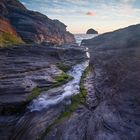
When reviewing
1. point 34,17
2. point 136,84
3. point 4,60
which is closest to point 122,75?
point 136,84

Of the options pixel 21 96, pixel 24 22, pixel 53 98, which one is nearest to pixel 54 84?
pixel 53 98

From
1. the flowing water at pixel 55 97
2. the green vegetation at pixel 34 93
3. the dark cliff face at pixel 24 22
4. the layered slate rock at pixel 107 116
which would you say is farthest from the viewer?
the dark cliff face at pixel 24 22

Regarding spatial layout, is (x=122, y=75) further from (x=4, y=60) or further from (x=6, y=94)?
(x=4, y=60)

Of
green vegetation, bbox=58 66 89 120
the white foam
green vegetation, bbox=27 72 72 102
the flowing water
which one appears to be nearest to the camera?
green vegetation, bbox=58 66 89 120

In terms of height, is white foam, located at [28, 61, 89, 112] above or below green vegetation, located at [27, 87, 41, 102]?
below

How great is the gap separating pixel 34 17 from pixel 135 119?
103 metres

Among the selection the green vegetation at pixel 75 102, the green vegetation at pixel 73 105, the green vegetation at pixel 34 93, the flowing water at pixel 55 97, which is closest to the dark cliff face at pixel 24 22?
the flowing water at pixel 55 97

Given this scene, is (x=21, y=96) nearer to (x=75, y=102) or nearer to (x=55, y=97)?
(x=55, y=97)

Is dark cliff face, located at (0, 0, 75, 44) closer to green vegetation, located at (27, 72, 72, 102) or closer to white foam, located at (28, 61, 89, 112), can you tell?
green vegetation, located at (27, 72, 72, 102)

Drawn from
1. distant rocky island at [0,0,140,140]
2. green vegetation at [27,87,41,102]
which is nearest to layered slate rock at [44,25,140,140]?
distant rocky island at [0,0,140,140]

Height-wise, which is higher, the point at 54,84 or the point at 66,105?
the point at 66,105

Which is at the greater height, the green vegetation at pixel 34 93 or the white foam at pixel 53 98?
the green vegetation at pixel 34 93

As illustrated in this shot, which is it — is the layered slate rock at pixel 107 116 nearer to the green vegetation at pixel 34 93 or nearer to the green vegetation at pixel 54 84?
the green vegetation at pixel 54 84

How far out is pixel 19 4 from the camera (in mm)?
123062
